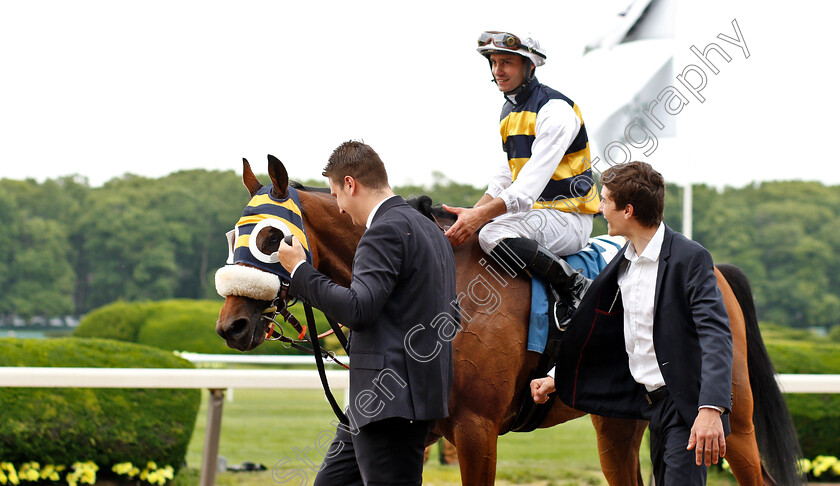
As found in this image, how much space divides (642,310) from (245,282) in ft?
4.49

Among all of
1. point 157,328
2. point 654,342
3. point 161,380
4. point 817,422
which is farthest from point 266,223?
point 157,328

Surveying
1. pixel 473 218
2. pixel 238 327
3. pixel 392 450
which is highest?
pixel 473 218

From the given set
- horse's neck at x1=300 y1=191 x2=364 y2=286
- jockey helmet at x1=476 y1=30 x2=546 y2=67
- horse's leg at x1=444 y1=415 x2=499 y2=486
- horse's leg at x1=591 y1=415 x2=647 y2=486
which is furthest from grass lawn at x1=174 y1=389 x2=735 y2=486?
jockey helmet at x1=476 y1=30 x2=546 y2=67

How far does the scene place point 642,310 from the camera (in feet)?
9.53

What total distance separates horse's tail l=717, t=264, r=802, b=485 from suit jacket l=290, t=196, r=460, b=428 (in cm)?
196

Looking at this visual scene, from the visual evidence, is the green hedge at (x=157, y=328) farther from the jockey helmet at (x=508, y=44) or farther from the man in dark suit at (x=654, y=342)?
the man in dark suit at (x=654, y=342)

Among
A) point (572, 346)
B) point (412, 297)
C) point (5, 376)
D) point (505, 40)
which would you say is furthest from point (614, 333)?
point (5, 376)

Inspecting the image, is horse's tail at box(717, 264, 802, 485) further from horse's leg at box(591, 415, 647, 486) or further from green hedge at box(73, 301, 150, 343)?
green hedge at box(73, 301, 150, 343)

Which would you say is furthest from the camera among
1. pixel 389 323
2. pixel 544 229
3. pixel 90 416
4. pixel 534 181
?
pixel 90 416

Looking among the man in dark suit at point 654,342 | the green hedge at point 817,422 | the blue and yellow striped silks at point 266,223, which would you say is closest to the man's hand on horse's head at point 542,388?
the man in dark suit at point 654,342

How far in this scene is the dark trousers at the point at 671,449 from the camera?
2.68 meters

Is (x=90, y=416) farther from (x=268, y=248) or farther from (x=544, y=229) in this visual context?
(x=544, y=229)

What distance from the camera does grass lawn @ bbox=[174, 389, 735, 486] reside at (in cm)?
618

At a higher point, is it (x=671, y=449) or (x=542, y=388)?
(x=542, y=388)
